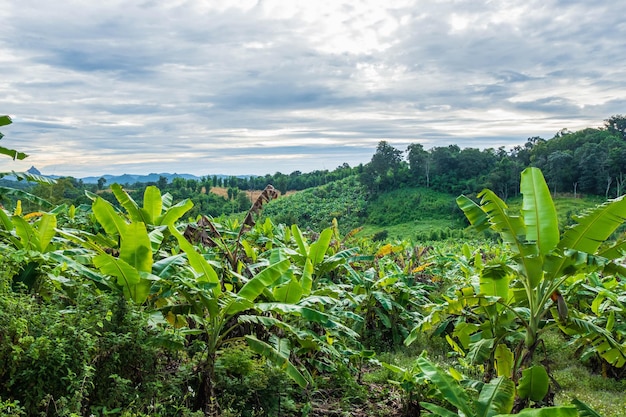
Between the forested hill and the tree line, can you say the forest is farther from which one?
the tree line

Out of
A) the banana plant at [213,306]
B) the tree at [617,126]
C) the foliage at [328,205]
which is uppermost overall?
the tree at [617,126]

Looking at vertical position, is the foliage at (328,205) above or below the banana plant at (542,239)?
below

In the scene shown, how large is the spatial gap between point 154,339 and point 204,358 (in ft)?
2.36

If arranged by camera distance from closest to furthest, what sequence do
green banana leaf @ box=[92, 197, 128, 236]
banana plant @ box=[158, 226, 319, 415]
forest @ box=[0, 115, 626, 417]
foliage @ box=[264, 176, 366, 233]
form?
forest @ box=[0, 115, 626, 417]
banana plant @ box=[158, 226, 319, 415]
green banana leaf @ box=[92, 197, 128, 236]
foliage @ box=[264, 176, 366, 233]

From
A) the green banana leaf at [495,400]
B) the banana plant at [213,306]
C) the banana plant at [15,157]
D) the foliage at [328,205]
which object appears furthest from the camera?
the foliage at [328,205]

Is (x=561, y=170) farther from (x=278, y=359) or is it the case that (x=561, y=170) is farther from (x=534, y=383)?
(x=278, y=359)

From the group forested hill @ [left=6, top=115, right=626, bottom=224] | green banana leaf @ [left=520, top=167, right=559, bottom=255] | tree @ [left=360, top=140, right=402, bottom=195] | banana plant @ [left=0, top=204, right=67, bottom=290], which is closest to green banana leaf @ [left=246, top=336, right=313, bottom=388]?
banana plant @ [left=0, top=204, right=67, bottom=290]

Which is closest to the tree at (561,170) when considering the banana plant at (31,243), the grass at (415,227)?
the grass at (415,227)

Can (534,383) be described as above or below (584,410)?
below

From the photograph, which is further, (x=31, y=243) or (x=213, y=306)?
(x=31, y=243)

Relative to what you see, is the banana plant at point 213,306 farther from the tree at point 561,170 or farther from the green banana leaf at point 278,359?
the tree at point 561,170

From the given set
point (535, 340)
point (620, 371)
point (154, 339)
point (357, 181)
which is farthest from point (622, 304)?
point (357, 181)

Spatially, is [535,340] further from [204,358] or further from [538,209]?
[204,358]

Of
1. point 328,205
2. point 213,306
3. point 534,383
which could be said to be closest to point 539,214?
point 534,383
